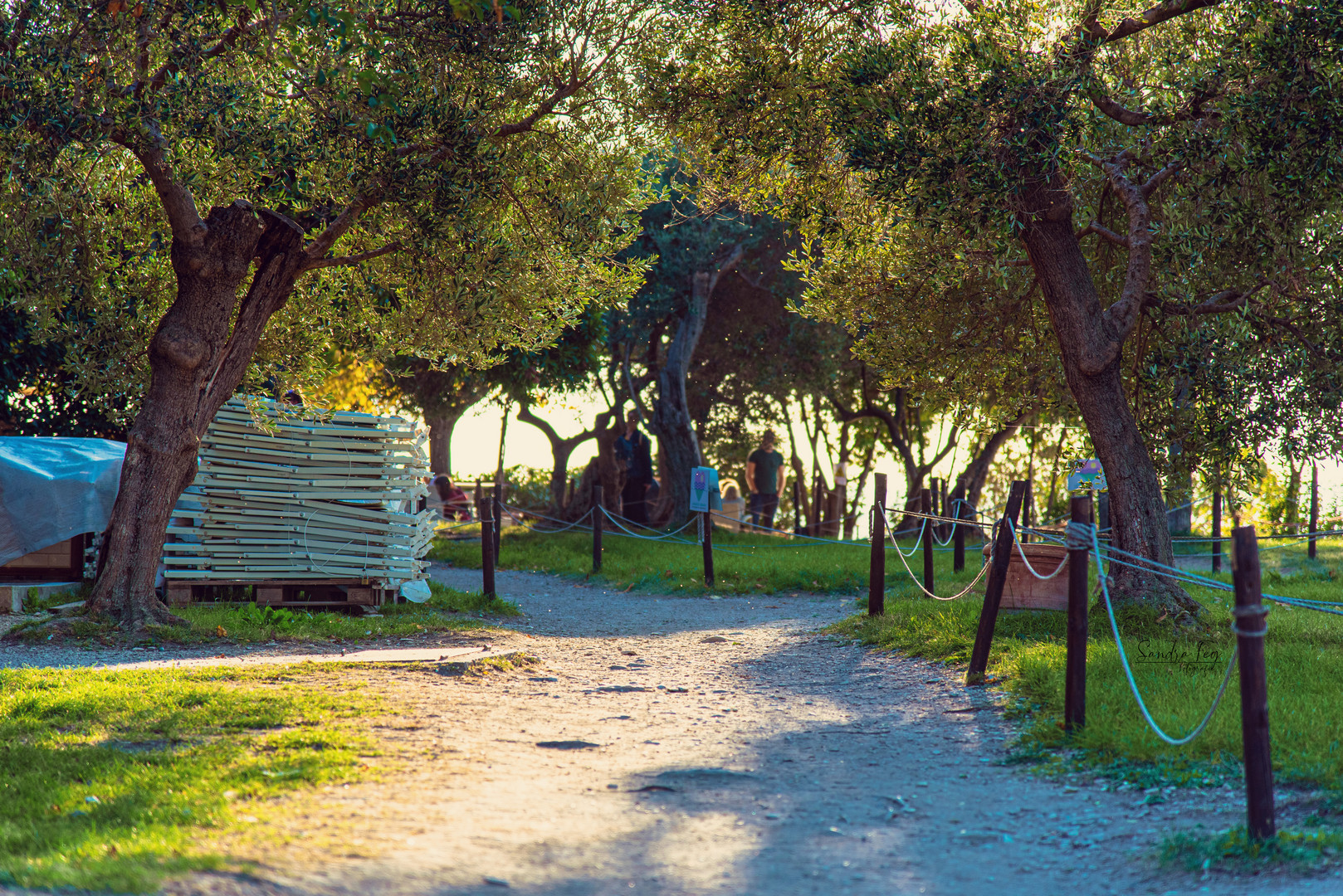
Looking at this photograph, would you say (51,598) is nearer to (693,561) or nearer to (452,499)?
(693,561)

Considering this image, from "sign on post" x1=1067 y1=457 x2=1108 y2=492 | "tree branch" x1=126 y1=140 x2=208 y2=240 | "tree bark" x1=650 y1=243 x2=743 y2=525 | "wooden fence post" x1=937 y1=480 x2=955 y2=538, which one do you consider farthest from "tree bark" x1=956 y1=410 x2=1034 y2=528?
"tree branch" x1=126 y1=140 x2=208 y2=240

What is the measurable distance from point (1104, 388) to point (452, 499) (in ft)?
56.9

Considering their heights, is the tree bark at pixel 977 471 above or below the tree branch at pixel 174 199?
below

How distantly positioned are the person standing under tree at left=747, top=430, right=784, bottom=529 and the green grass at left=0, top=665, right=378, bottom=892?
599 inches

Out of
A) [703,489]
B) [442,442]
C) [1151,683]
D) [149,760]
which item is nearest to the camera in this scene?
[149,760]

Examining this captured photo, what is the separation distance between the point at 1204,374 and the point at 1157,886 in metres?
6.22

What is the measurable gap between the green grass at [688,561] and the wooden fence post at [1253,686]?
10.00 metres

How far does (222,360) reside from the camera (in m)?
9.71

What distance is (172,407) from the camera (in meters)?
9.36

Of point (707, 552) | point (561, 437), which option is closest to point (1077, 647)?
point (707, 552)

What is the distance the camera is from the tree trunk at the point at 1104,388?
863 cm

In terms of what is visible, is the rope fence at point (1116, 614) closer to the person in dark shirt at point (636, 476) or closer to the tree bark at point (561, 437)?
the person in dark shirt at point (636, 476)

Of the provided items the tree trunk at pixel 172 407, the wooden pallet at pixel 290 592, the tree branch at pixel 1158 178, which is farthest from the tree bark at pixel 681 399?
the tree branch at pixel 1158 178

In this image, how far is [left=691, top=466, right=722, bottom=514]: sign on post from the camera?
49.8ft
